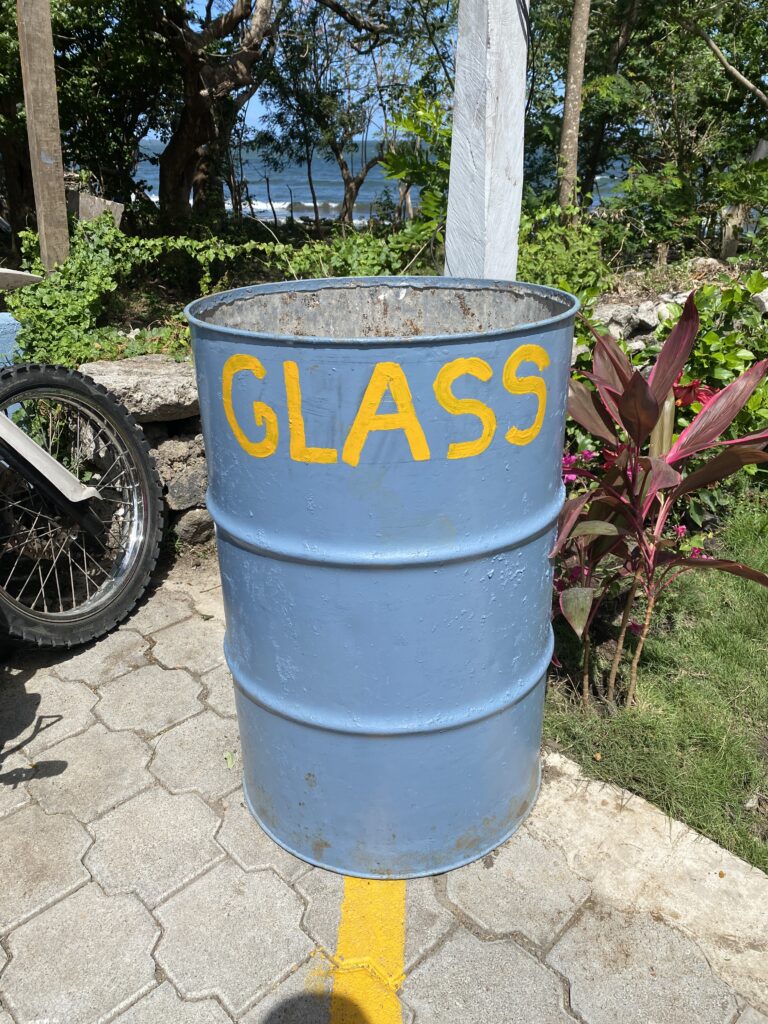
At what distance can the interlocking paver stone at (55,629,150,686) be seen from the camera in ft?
10.2

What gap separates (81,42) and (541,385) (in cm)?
764

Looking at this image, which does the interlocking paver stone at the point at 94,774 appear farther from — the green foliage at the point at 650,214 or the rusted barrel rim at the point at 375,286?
the green foliage at the point at 650,214

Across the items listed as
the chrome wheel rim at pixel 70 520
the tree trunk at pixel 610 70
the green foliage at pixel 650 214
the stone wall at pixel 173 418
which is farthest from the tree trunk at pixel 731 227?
the chrome wheel rim at pixel 70 520

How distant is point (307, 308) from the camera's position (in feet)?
8.18

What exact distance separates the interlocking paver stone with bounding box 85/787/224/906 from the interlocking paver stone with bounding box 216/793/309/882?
38 mm

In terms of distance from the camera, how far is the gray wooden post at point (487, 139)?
300cm

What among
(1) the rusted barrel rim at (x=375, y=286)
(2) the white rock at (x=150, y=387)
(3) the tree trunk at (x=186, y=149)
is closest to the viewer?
(1) the rusted barrel rim at (x=375, y=286)

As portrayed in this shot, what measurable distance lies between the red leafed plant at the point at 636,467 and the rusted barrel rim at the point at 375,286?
37cm

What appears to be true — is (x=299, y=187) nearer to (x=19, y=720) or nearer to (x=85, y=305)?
(x=85, y=305)

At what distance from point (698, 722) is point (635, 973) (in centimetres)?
99

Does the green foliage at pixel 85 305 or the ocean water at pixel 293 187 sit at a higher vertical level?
the ocean water at pixel 293 187

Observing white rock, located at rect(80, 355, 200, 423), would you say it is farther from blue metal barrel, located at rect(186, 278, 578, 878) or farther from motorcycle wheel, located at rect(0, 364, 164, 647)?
blue metal barrel, located at rect(186, 278, 578, 878)

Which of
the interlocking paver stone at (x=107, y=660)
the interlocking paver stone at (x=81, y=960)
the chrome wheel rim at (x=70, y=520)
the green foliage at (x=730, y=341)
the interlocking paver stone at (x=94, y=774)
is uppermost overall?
the green foliage at (x=730, y=341)

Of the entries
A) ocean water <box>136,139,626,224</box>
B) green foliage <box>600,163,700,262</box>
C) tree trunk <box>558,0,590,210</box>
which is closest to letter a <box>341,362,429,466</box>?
tree trunk <box>558,0,590,210</box>
